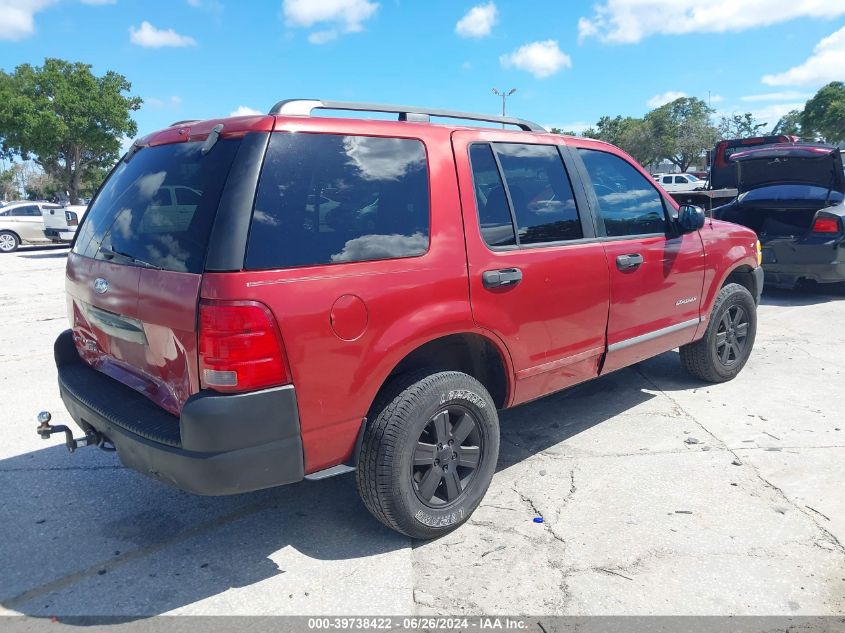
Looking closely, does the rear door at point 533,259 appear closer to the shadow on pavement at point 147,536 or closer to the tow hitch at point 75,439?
the shadow on pavement at point 147,536

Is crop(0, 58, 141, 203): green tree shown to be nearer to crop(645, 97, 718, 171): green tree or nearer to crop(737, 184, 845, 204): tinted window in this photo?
crop(737, 184, 845, 204): tinted window

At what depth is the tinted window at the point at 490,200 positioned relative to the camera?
3180 millimetres

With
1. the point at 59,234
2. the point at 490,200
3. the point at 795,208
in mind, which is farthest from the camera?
the point at 59,234

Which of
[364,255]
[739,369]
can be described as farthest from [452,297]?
[739,369]

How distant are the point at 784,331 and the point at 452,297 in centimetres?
552

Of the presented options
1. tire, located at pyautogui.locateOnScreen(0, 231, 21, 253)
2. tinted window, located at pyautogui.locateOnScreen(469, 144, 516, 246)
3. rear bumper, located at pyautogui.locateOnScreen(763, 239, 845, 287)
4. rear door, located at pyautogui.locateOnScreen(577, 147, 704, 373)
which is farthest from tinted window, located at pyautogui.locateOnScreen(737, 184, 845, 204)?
tire, located at pyautogui.locateOnScreen(0, 231, 21, 253)

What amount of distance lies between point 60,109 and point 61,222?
51.4 ft

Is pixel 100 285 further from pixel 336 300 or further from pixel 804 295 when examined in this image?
pixel 804 295

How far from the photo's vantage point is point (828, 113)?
50.2 metres

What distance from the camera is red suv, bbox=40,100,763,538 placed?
2.40 m

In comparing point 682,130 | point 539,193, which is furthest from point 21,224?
point 682,130

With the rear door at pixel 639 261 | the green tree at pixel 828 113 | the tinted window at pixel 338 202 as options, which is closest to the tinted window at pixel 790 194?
the rear door at pixel 639 261

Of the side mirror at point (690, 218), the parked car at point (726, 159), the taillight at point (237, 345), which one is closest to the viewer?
the taillight at point (237, 345)

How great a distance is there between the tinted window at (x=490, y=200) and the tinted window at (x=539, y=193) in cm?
7
